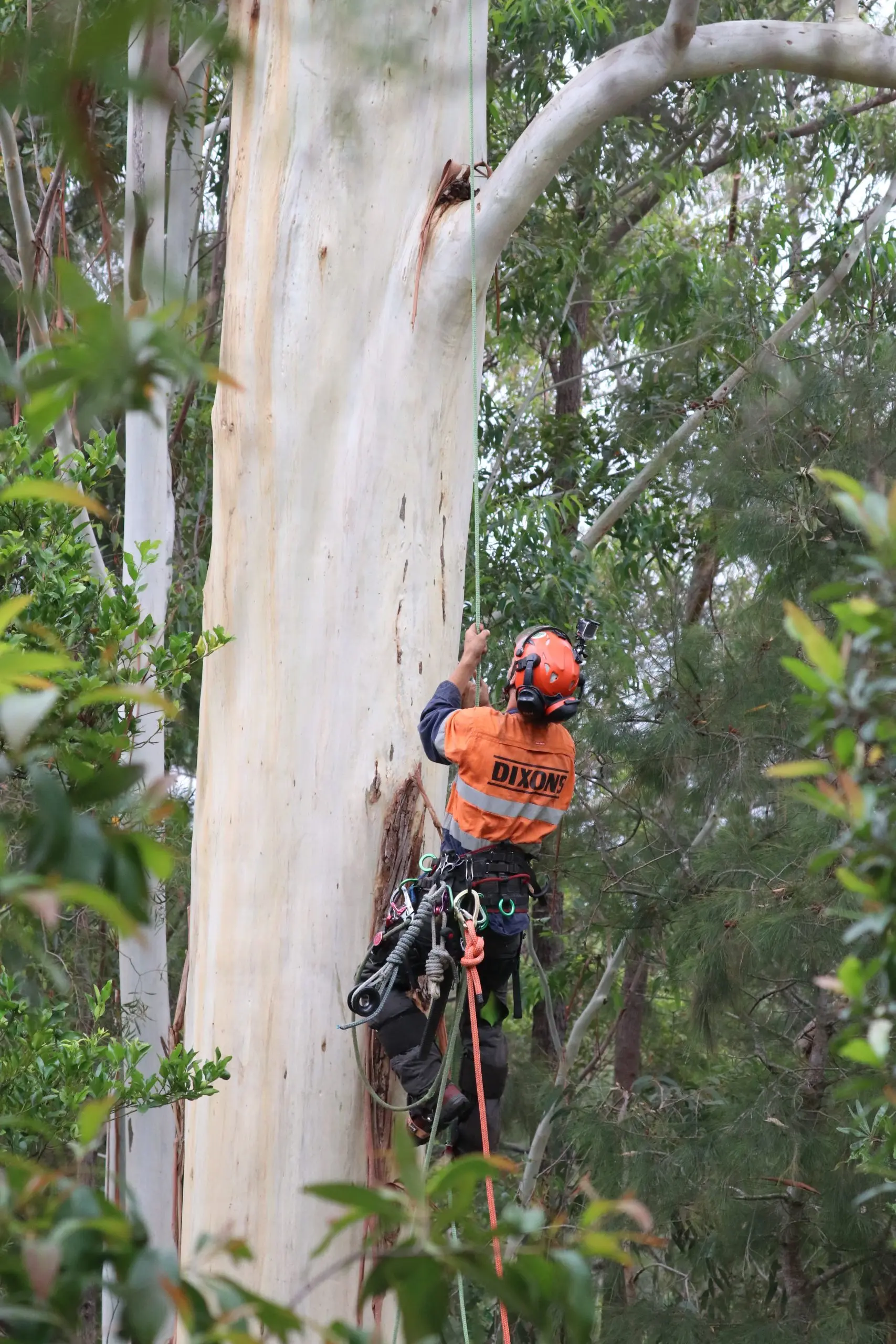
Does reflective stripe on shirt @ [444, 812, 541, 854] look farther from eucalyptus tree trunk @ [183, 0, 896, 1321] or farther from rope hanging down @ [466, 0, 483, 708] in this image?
rope hanging down @ [466, 0, 483, 708]

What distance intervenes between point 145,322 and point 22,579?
237 centimetres

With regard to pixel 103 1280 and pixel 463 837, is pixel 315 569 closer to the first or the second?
pixel 463 837

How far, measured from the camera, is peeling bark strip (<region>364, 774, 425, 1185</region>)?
10.4 feet

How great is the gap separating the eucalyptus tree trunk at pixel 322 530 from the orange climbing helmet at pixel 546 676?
0.20 meters

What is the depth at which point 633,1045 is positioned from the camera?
34.0ft

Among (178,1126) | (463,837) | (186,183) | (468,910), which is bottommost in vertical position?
(178,1126)

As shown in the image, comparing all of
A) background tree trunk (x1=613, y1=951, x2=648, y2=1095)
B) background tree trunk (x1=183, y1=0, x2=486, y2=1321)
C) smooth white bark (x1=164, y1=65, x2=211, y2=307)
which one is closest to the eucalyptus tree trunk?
background tree trunk (x1=183, y1=0, x2=486, y2=1321)

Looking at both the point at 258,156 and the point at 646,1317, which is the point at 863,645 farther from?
the point at 646,1317

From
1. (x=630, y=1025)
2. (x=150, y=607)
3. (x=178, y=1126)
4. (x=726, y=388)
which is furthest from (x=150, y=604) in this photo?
(x=630, y=1025)

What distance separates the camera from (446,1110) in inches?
127

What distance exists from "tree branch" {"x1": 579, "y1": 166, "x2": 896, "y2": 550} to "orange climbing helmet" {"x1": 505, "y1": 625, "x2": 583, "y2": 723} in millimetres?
3809

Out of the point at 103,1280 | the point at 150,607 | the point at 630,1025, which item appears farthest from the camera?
the point at 630,1025

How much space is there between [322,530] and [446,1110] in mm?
1291

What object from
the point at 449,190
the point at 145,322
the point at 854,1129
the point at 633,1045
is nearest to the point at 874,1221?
the point at 854,1129
